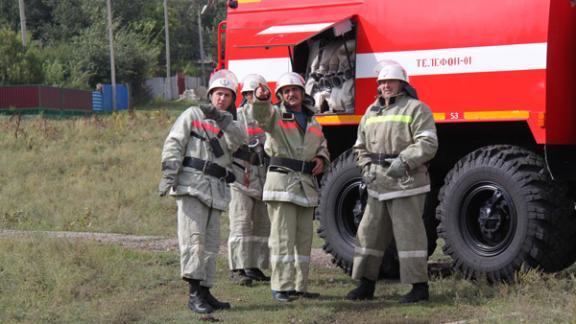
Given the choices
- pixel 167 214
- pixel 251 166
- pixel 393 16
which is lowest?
pixel 167 214

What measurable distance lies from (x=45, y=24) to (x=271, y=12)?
67.2 m

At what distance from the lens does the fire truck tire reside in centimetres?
1084

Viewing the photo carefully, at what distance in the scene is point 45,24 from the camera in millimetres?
75875

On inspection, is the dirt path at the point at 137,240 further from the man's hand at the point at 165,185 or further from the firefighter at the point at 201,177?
the man's hand at the point at 165,185

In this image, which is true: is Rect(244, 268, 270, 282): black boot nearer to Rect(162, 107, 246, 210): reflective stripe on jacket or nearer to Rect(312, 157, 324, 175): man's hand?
Rect(312, 157, 324, 175): man's hand

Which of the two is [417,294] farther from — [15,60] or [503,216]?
[15,60]

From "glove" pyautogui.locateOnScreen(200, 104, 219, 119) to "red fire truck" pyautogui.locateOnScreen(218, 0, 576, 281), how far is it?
2.19 m

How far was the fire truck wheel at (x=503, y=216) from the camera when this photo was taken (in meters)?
9.23

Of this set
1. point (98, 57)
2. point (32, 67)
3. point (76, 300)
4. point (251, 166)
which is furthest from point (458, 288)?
point (98, 57)

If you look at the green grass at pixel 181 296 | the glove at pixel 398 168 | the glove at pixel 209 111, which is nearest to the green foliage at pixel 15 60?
the green grass at pixel 181 296

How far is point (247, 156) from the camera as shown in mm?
9891

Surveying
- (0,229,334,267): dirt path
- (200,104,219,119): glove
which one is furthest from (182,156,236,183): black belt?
(0,229,334,267): dirt path

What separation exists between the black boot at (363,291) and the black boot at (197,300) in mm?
1327

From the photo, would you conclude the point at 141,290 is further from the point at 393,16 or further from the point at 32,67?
Answer: the point at 32,67
